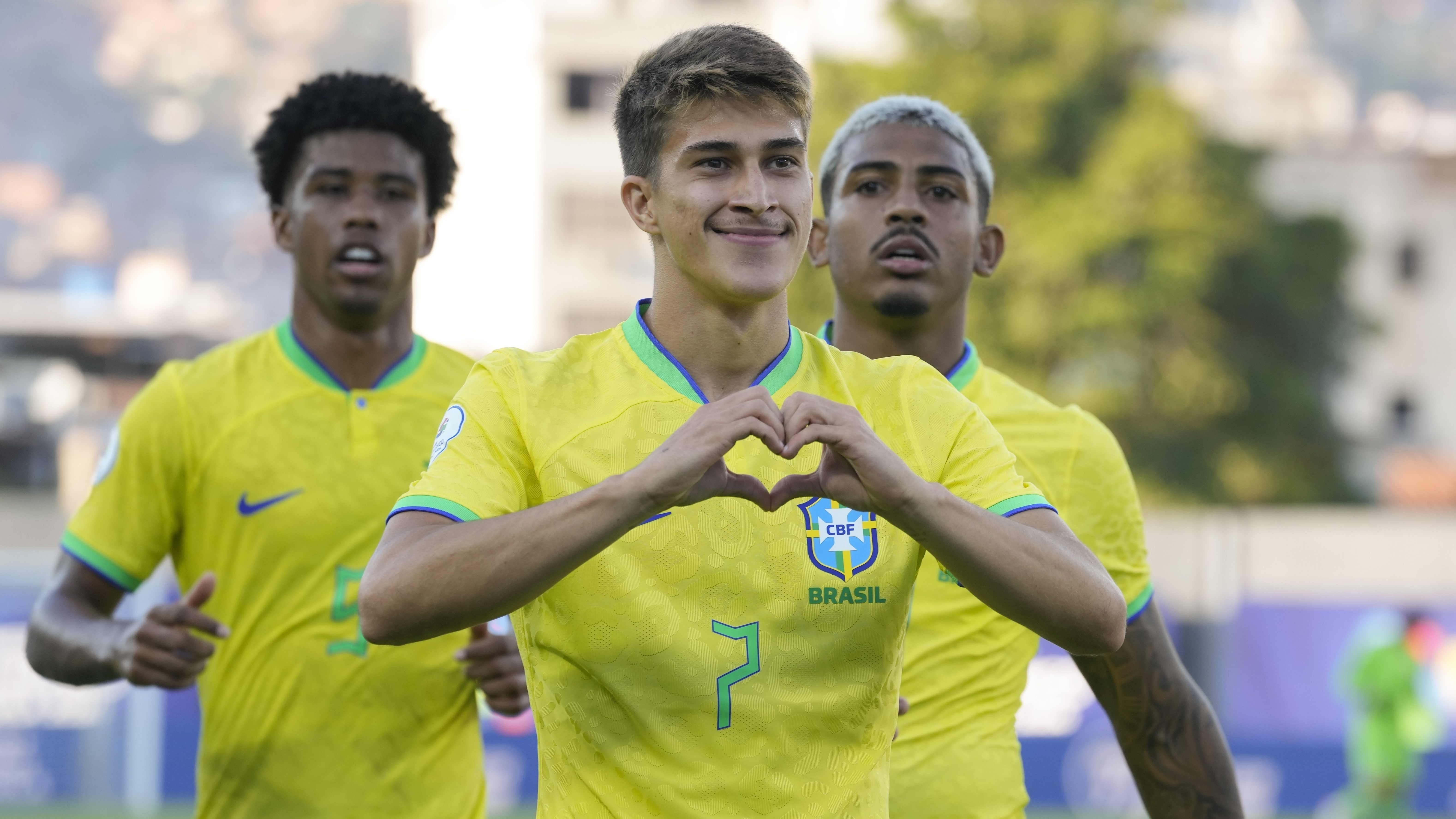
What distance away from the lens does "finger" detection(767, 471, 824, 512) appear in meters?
2.64

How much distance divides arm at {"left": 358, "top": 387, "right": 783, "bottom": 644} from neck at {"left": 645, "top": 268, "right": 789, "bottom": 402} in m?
0.40

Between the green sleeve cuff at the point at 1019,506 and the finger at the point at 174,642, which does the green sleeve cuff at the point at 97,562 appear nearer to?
the finger at the point at 174,642

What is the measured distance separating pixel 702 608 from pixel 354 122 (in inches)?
97.0

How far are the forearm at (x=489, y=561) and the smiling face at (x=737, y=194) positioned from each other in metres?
0.52

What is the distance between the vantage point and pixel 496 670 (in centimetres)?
424

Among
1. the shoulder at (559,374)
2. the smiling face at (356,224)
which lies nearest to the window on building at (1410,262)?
the smiling face at (356,224)

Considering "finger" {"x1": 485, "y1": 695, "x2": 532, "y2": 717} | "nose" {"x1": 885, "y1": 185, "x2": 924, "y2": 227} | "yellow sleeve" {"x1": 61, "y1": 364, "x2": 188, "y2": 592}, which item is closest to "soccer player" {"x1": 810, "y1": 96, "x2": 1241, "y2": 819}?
"nose" {"x1": 885, "y1": 185, "x2": 924, "y2": 227}

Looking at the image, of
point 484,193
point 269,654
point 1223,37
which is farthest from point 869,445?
point 1223,37

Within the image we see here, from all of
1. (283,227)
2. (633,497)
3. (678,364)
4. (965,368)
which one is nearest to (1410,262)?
(965,368)

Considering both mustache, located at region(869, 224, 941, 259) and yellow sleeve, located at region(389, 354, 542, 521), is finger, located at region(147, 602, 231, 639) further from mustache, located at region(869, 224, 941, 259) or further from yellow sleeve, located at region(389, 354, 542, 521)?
mustache, located at region(869, 224, 941, 259)

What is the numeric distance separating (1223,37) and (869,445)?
279 ft

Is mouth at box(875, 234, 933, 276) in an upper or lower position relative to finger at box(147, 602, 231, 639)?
upper

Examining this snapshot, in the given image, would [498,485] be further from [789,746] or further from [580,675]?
[789,746]

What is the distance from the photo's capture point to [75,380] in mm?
51219
